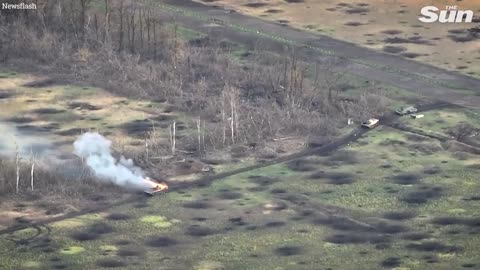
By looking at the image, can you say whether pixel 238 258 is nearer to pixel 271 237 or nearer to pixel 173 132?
pixel 271 237

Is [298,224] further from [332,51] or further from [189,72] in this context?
[332,51]

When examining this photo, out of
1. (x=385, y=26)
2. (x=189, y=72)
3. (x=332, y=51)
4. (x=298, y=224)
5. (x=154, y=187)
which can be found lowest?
(x=154, y=187)

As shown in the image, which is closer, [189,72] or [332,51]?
[189,72]

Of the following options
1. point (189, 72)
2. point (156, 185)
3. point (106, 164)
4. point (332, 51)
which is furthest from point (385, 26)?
point (106, 164)

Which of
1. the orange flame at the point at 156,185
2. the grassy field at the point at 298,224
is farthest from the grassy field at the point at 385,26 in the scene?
the orange flame at the point at 156,185

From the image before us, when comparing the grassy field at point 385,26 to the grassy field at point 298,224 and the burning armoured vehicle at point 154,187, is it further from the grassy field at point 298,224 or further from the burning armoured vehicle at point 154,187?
the burning armoured vehicle at point 154,187

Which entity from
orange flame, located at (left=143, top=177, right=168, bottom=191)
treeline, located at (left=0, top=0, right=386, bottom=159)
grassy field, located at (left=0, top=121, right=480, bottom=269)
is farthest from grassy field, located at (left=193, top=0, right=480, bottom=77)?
orange flame, located at (left=143, top=177, right=168, bottom=191)
